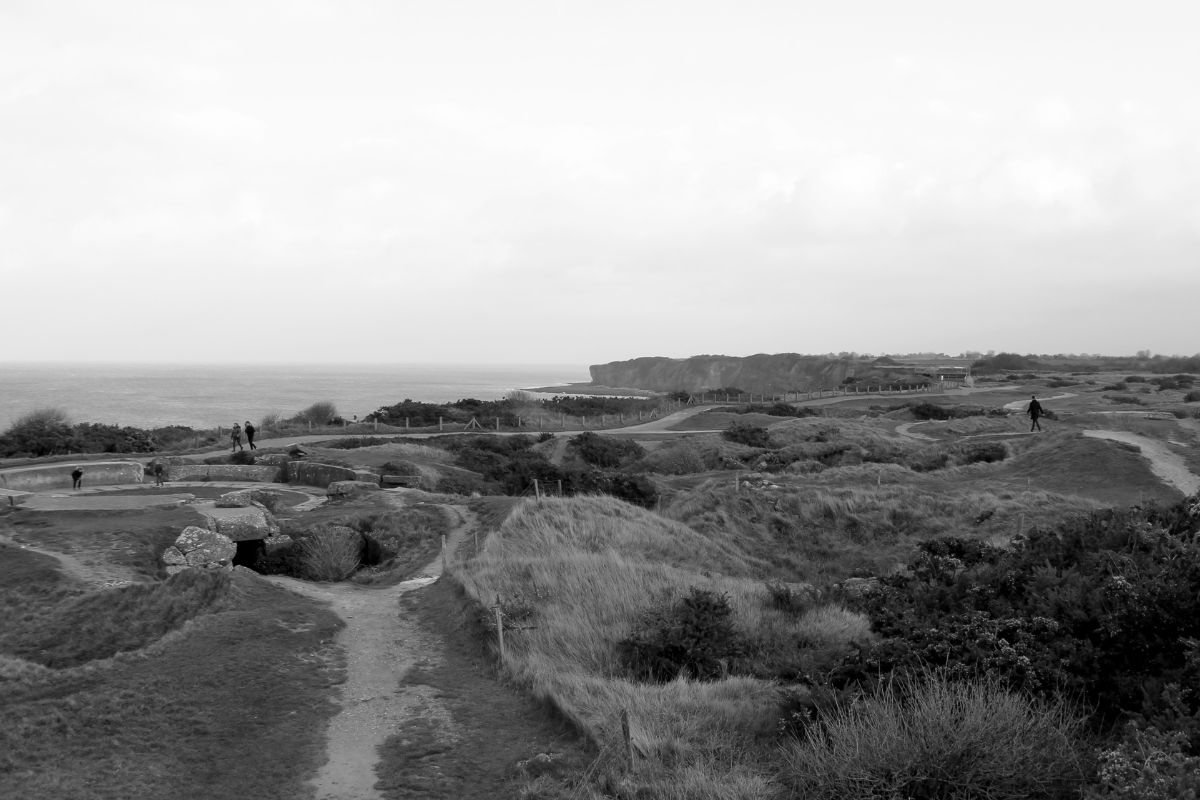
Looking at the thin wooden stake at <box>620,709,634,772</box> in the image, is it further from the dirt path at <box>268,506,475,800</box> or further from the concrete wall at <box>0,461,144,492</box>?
the concrete wall at <box>0,461,144,492</box>

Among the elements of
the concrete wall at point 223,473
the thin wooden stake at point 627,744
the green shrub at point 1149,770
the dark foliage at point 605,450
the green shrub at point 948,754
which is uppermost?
the green shrub at point 1149,770

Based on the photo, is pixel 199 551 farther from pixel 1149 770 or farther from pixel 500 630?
pixel 1149 770

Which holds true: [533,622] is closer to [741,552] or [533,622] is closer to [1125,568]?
[1125,568]

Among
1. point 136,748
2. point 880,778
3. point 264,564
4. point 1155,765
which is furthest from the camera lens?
point 264,564

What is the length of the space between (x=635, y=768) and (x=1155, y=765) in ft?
11.8

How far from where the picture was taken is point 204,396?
111062mm

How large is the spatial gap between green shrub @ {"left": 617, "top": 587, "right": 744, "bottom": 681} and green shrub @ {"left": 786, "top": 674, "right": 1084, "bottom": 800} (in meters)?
3.78

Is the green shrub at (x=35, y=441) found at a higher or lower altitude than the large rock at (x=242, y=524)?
higher

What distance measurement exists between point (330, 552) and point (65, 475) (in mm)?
14630

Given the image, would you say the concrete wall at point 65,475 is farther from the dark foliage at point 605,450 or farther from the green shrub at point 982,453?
the green shrub at point 982,453

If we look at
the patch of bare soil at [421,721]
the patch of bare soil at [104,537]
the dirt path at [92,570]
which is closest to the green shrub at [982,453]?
the patch of bare soil at [421,721]

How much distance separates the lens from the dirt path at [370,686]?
22.0 ft

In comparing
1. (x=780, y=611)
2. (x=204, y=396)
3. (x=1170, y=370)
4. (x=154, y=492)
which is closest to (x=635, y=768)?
(x=780, y=611)

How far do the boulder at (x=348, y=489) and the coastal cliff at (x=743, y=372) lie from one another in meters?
88.9
